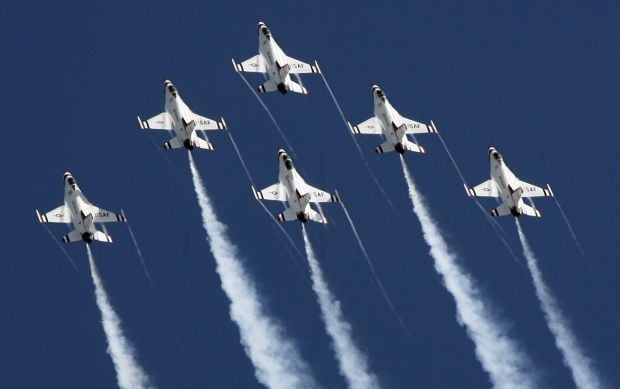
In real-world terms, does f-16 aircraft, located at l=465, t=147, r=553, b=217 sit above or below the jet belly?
below

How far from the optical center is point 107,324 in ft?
374

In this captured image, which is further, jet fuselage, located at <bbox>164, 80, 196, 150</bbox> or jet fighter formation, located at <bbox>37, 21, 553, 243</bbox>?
jet fuselage, located at <bbox>164, 80, 196, 150</bbox>

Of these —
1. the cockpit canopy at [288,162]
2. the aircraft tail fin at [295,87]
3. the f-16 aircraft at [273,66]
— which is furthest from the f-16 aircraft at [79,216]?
the aircraft tail fin at [295,87]

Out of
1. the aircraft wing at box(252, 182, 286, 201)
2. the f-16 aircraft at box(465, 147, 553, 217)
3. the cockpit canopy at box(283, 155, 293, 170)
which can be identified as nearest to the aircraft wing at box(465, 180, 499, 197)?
the f-16 aircraft at box(465, 147, 553, 217)

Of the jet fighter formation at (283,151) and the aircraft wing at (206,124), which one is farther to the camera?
the aircraft wing at (206,124)

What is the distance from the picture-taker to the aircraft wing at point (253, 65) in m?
120

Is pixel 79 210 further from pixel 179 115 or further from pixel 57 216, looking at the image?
pixel 179 115

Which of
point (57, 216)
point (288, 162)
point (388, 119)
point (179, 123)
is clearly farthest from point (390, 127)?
point (57, 216)

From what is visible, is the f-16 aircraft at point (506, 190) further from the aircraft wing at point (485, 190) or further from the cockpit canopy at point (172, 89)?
the cockpit canopy at point (172, 89)

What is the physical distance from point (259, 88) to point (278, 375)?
17.7 m

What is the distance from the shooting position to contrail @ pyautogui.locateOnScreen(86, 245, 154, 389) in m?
110

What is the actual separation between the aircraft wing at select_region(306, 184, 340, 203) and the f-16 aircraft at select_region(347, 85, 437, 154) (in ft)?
12.3

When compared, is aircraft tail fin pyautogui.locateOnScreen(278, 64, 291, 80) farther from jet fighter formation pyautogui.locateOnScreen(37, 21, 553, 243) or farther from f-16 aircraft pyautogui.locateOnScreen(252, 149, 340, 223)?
f-16 aircraft pyautogui.locateOnScreen(252, 149, 340, 223)

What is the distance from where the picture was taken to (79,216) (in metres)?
113
